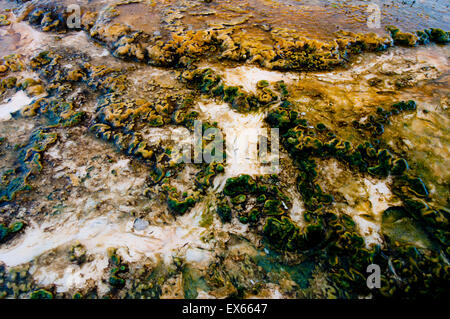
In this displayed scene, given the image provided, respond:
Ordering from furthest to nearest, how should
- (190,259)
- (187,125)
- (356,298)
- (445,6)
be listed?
(445,6)
(187,125)
(190,259)
(356,298)

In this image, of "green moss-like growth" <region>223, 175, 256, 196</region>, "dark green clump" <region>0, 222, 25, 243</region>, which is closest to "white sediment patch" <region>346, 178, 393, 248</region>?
"green moss-like growth" <region>223, 175, 256, 196</region>

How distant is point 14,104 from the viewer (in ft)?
21.8

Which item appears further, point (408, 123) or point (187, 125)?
point (187, 125)

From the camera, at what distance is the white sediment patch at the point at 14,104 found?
6.38 metres

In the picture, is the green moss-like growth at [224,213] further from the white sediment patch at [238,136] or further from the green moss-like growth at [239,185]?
the white sediment patch at [238,136]

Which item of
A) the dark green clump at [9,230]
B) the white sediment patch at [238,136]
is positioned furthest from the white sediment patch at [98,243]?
the white sediment patch at [238,136]

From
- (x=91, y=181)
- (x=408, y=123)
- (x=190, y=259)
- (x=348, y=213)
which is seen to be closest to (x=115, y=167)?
(x=91, y=181)

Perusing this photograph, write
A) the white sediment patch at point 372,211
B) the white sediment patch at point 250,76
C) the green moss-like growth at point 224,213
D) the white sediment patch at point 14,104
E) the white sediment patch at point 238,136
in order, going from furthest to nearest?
1. the white sediment patch at point 250,76
2. the white sediment patch at point 14,104
3. the white sediment patch at point 238,136
4. the green moss-like growth at point 224,213
5. the white sediment patch at point 372,211

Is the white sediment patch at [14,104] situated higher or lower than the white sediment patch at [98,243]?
higher

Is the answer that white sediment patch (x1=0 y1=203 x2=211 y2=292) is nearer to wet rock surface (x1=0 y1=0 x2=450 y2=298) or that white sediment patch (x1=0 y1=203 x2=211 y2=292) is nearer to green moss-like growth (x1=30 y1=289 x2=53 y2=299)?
wet rock surface (x1=0 y1=0 x2=450 y2=298)
